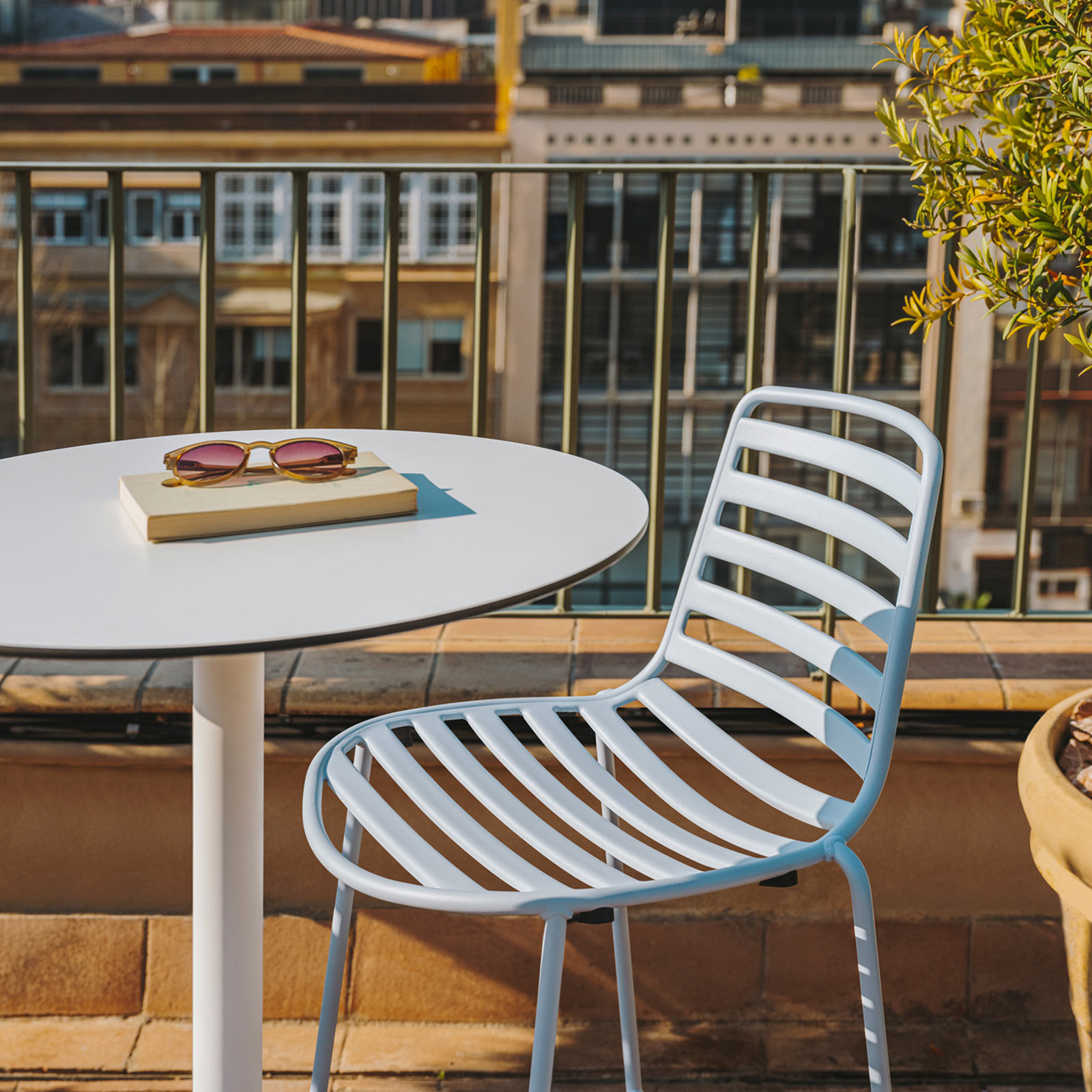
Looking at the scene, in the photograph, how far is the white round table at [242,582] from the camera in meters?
0.87

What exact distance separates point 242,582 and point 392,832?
1.00 feet

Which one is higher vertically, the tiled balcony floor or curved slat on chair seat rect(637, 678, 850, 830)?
curved slat on chair seat rect(637, 678, 850, 830)

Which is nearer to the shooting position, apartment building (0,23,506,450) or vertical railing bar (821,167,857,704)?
vertical railing bar (821,167,857,704)

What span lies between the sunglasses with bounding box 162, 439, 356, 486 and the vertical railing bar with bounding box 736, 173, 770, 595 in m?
0.77

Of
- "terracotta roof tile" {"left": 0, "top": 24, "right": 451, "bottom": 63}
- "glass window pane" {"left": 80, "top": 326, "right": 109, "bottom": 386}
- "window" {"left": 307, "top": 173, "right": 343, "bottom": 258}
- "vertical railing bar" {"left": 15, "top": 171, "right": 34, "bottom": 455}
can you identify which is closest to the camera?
"vertical railing bar" {"left": 15, "top": 171, "right": 34, "bottom": 455}

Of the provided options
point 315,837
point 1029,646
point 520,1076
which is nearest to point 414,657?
point 520,1076

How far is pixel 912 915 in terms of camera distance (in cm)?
177

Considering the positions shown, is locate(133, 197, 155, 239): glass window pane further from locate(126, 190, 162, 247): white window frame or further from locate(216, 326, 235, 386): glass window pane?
locate(216, 326, 235, 386): glass window pane

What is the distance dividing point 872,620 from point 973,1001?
85 cm

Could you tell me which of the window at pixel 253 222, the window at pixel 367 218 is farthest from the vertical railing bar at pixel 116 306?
the window at pixel 253 222

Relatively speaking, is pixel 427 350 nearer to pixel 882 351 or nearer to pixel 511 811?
pixel 882 351

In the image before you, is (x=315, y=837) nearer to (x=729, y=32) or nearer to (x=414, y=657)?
(x=414, y=657)

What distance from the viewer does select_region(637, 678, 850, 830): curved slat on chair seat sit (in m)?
1.19

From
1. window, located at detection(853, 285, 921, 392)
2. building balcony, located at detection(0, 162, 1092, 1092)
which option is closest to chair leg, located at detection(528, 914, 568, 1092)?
building balcony, located at detection(0, 162, 1092, 1092)
